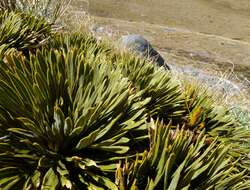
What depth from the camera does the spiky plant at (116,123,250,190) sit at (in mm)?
2211

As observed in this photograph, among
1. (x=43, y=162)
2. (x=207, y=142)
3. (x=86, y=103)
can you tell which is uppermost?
(x=86, y=103)

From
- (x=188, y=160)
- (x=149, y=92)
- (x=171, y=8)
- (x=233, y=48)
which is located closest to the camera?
(x=188, y=160)

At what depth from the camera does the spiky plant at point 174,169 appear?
2211 millimetres

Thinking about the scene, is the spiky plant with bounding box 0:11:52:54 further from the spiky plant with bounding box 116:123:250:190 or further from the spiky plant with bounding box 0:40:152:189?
the spiky plant with bounding box 116:123:250:190

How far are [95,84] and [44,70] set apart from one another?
0.35 meters

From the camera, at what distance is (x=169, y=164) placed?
7.20ft

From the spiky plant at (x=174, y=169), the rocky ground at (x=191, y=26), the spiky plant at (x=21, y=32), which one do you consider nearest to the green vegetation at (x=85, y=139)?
the spiky plant at (x=174, y=169)

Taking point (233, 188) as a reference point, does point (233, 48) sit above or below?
below

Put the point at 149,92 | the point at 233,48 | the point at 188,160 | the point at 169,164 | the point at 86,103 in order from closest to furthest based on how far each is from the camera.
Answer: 1. the point at 169,164
2. the point at 188,160
3. the point at 86,103
4. the point at 149,92
5. the point at 233,48

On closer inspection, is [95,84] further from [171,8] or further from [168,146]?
[171,8]

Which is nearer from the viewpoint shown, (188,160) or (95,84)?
(188,160)

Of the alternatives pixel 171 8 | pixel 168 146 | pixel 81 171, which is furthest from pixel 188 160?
pixel 171 8

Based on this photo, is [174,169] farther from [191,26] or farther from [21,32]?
[191,26]

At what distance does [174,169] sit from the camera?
233cm
